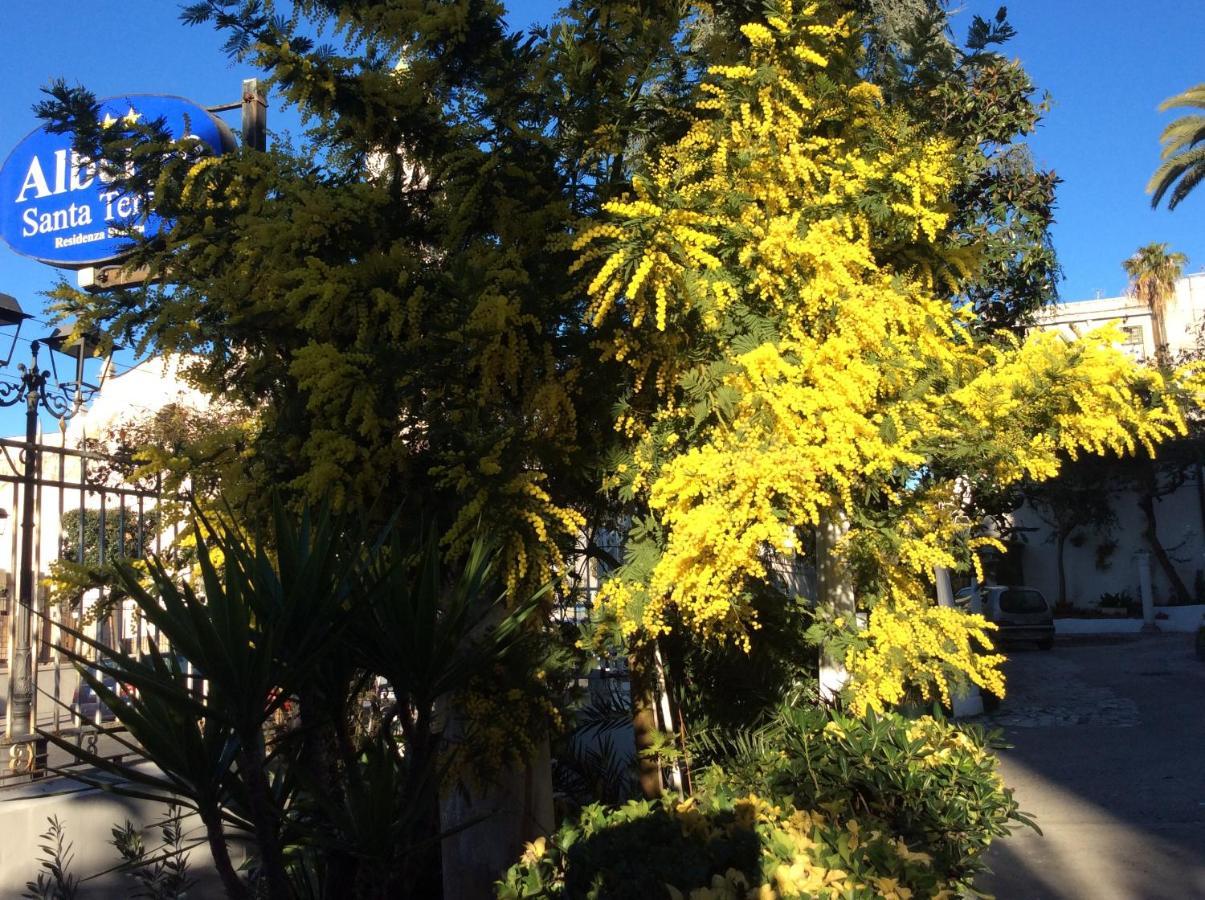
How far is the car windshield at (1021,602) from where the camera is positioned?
24.1m

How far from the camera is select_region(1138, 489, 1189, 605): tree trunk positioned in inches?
1121

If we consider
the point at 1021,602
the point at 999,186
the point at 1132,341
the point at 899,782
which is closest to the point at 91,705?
the point at 899,782

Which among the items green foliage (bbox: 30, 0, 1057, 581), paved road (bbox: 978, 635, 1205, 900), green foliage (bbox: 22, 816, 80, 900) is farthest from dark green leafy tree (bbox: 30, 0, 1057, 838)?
paved road (bbox: 978, 635, 1205, 900)

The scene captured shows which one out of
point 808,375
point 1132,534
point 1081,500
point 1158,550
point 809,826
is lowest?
point 809,826

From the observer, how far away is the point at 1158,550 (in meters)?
28.8

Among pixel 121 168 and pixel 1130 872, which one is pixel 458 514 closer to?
pixel 121 168

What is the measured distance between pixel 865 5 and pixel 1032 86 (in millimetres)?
2678

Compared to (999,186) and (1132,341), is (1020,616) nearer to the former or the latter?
(1132,341)

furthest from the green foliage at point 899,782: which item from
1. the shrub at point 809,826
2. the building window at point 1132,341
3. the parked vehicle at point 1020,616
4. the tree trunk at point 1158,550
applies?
the tree trunk at point 1158,550

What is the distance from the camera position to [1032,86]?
9.28 m

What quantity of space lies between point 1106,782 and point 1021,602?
588 inches

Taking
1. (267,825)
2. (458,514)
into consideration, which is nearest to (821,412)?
(458,514)

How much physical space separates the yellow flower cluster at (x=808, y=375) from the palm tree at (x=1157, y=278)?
30666 millimetres

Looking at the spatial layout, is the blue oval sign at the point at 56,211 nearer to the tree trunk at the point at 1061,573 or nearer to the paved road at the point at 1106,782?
the paved road at the point at 1106,782
